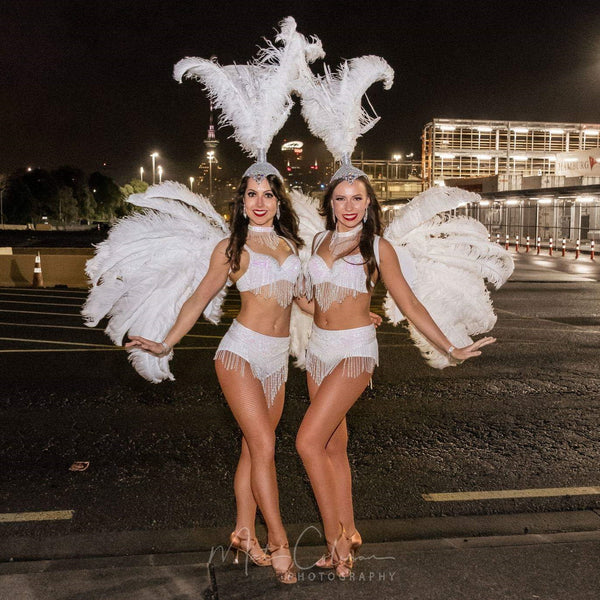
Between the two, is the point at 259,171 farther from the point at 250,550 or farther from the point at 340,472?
the point at 250,550

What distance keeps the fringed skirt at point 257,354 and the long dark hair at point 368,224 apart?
560 millimetres

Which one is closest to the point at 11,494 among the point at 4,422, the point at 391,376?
the point at 4,422

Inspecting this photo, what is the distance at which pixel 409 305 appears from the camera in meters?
3.50

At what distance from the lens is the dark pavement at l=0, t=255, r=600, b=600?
3.30m

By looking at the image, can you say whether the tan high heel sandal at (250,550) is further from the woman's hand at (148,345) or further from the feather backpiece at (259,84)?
the feather backpiece at (259,84)

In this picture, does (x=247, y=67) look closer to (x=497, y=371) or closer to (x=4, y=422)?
(x=4, y=422)

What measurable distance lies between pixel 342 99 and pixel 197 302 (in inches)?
52.2

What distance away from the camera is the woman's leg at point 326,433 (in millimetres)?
3248

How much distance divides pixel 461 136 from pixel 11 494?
6048 centimetres

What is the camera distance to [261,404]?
331cm

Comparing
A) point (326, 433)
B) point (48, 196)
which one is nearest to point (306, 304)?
point (326, 433)

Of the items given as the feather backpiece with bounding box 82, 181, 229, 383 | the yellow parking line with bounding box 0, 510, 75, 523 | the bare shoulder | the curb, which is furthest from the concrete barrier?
the bare shoulder

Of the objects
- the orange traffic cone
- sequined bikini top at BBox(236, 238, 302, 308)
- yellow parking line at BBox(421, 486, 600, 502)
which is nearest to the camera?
sequined bikini top at BBox(236, 238, 302, 308)

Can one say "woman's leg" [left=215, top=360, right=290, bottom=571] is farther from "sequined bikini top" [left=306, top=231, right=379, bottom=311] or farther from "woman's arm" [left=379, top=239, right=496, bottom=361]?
"woman's arm" [left=379, top=239, right=496, bottom=361]
